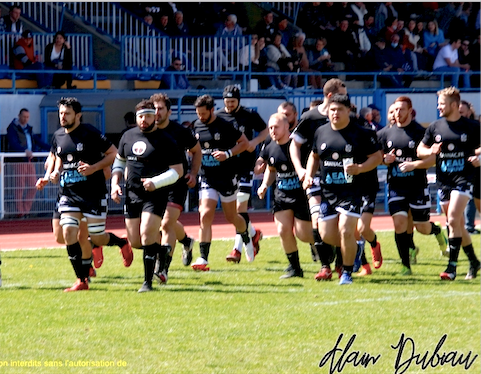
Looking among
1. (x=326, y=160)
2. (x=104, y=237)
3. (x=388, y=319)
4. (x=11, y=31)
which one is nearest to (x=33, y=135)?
(x=11, y=31)

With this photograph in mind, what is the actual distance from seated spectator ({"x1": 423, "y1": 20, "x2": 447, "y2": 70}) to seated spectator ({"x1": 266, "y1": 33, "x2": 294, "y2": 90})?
5.23 meters

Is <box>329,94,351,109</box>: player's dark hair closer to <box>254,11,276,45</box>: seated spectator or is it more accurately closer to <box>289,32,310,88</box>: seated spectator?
<box>289,32,310,88</box>: seated spectator

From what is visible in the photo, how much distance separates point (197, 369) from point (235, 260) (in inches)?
222

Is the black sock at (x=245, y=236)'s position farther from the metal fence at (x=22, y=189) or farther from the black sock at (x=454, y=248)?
the metal fence at (x=22, y=189)

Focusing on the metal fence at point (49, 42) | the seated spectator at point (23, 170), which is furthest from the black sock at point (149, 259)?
the metal fence at point (49, 42)

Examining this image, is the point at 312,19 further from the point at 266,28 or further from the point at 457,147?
the point at 457,147

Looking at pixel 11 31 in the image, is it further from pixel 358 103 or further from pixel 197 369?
pixel 197 369

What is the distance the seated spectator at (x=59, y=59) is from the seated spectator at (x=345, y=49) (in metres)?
7.80

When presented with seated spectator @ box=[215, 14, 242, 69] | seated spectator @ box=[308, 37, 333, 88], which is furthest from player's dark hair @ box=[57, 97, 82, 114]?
seated spectator @ box=[308, 37, 333, 88]

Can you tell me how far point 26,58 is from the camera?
20469 millimetres

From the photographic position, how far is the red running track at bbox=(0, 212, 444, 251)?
14945mm

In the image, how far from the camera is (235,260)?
1235 cm

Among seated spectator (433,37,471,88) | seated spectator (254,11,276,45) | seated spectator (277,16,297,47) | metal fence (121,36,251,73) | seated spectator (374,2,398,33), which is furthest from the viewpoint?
seated spectator (374,2,398,33)

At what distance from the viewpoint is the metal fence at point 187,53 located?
73.8 feet
